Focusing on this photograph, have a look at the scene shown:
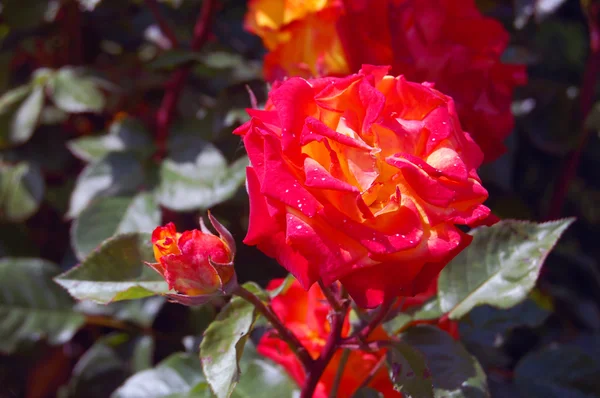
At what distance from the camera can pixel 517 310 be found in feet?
2.74

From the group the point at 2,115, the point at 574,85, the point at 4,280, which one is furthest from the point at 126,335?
the point at 574,85

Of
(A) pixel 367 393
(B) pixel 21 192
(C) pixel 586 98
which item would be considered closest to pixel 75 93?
(B) pixel 21 192

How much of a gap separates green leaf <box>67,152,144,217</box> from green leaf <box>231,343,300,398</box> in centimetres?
39

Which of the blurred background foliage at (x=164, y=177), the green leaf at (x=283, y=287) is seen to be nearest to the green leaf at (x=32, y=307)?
the blurred background foliage at (x=164, y=177)

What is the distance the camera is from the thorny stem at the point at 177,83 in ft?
3.44

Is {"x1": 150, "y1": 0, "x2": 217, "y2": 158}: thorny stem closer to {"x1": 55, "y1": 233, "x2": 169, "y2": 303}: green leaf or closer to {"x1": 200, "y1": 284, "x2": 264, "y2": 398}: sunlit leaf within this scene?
{"x1": 55, "y1": 233, "x2": 169, "y2": 303}: green leaf

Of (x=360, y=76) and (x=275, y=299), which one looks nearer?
(x=360, y=76)

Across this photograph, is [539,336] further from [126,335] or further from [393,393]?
[126,335]

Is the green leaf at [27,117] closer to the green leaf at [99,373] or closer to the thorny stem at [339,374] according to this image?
the green leaf at [99,373]

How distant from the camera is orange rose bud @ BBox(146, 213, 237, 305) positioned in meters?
0.50

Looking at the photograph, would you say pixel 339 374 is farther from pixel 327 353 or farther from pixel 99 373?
pixel 99 373

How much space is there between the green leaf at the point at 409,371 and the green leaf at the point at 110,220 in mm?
484

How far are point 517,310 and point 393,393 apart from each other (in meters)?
0.28

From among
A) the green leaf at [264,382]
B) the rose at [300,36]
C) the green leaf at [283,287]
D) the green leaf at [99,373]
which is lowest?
the green leaf at [99,373]
